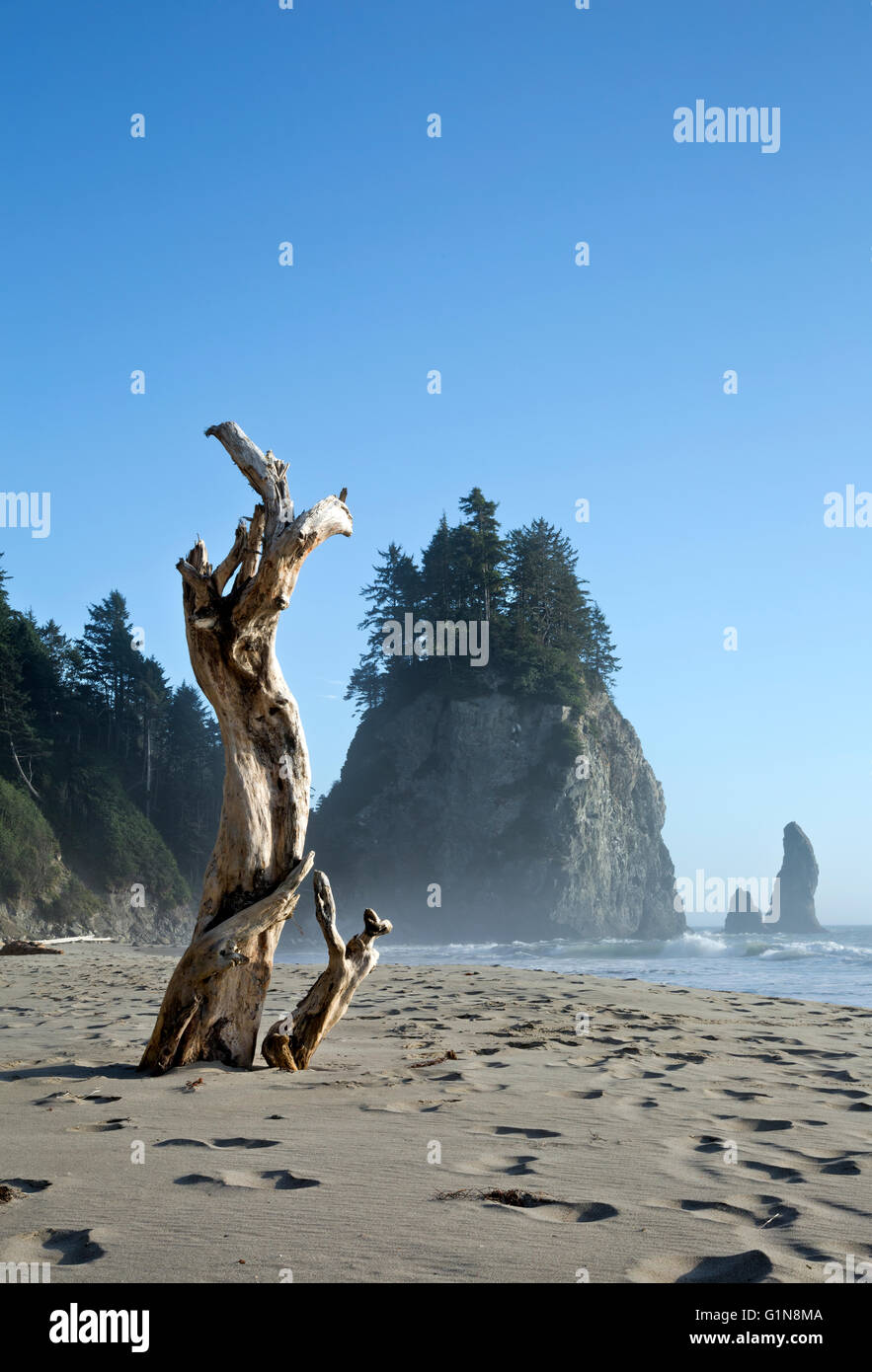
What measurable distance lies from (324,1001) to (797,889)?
117 metres

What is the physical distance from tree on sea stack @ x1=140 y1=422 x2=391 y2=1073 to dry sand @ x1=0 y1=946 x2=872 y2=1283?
1.26 feet

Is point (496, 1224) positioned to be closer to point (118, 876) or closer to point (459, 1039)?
point (459, 1039)

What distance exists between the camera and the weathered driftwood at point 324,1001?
687cm

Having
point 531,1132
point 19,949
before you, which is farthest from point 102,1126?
point 19,949

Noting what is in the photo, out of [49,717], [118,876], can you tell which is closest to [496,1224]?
[118,876]

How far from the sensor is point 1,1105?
18.9 feet

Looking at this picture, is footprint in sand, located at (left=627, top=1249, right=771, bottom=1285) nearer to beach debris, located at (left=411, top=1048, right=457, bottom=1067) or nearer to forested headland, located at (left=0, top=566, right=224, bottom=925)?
beach debris, located at (left=411, top=1048, right=457, bottom=1067)

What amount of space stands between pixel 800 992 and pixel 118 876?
1673 inches

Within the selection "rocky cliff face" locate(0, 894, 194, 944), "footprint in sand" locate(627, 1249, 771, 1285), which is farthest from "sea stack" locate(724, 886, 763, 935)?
"footprint in sand" locate(627, 1249, 771, 1285)

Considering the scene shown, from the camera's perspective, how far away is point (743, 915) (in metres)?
107

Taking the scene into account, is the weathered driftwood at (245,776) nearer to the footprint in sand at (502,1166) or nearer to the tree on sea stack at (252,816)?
the tree on sea stack at (252,816)

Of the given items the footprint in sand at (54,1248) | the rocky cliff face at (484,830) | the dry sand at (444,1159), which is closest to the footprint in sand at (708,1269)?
the dry sand at (444,1159)

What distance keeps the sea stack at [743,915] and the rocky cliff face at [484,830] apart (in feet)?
148

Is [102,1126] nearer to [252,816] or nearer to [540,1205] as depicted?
[252,816]
